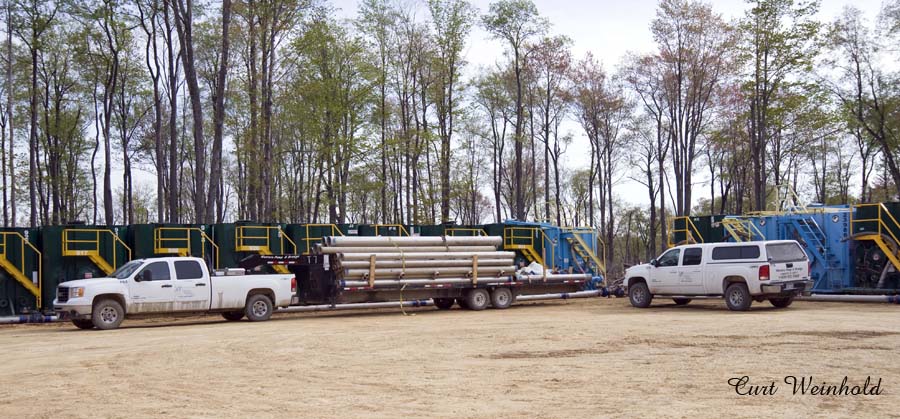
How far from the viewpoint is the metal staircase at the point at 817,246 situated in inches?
1067

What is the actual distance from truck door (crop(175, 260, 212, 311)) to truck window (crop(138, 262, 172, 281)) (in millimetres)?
243

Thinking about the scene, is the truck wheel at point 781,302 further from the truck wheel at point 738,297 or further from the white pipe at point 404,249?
the white pipe at point 404,249

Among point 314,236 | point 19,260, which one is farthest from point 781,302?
point 19,260

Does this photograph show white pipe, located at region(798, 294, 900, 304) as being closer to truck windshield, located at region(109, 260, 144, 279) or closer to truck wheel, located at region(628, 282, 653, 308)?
truck wheel, located at region(628, 282, 653, 308)

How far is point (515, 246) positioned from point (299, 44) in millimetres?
14334

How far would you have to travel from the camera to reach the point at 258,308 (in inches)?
854

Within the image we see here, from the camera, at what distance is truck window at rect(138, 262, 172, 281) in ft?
66.3

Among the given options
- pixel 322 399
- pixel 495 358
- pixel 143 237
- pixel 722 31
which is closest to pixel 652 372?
pixel 495 358

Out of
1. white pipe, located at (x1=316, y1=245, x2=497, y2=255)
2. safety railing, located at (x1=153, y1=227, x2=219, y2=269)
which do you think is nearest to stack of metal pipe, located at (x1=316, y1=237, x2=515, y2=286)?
white pipe, located at (x1=316, y1=245, x2=497, y2=255)

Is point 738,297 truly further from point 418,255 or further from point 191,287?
point 191,287

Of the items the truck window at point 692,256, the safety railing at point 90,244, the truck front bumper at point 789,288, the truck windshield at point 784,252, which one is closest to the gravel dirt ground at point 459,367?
the truck front bumper at point 789,288

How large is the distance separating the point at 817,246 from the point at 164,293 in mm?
21293

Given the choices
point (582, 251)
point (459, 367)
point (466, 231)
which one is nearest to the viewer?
point (459, 367)

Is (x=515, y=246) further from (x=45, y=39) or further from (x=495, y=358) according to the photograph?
(x=45, y=39)
